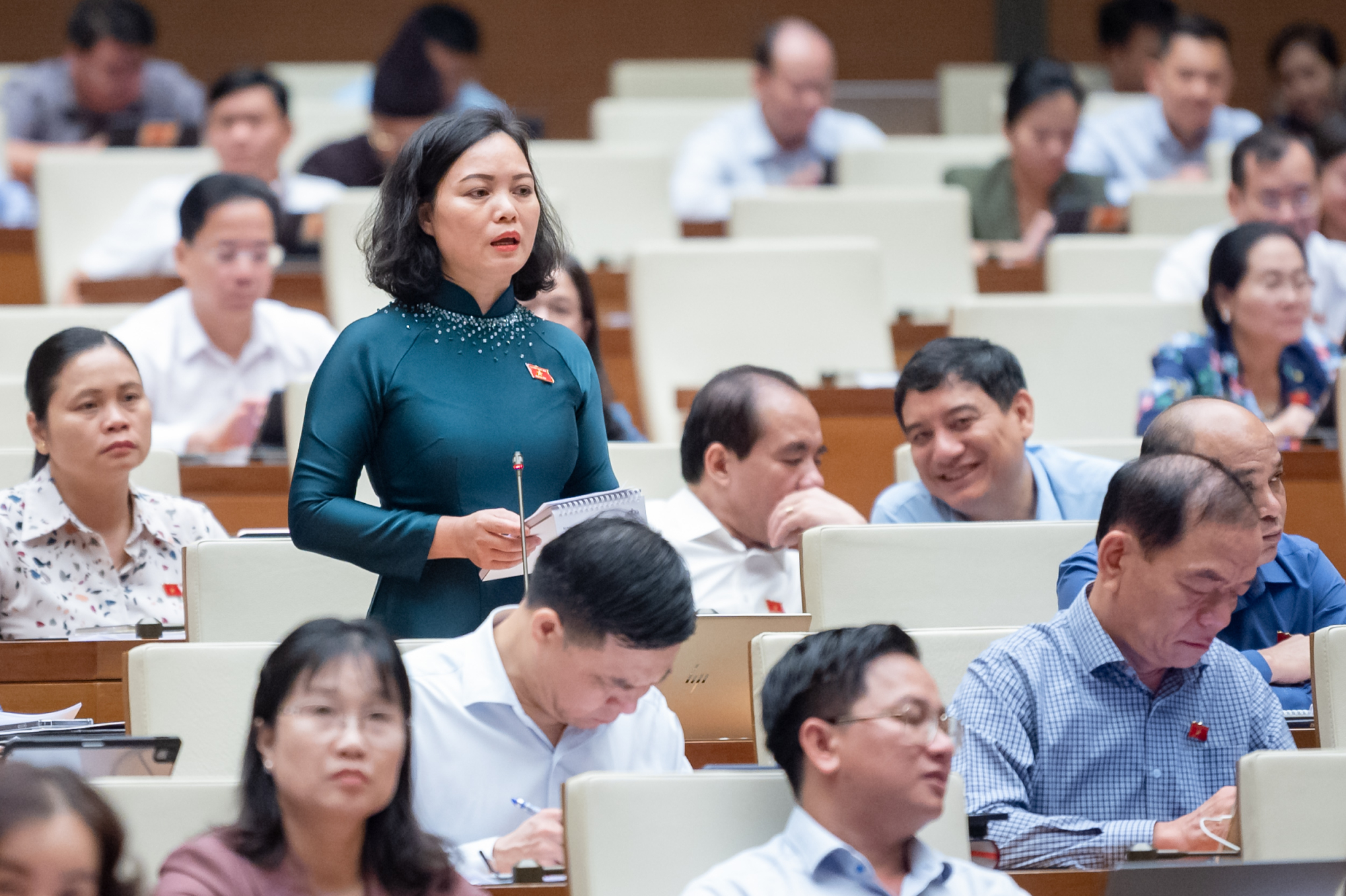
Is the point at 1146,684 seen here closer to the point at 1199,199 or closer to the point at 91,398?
the point at 91,398

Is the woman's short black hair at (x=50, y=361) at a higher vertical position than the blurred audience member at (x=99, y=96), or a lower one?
lower

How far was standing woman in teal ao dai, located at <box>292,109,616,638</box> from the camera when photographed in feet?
5.41

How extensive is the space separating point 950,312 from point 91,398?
59.7 inches

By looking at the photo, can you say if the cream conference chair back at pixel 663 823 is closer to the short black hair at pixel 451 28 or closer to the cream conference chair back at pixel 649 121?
the cream conference chair back at pixel 649 121

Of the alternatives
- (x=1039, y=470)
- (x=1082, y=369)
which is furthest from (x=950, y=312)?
(x=1039, y=470)

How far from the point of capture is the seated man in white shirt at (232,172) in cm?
364

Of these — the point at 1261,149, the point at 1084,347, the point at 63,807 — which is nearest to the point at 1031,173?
the point at 1261,149

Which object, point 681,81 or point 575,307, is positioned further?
point 681,81

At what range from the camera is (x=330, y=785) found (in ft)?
4.27

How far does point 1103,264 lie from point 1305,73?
2.06 metres

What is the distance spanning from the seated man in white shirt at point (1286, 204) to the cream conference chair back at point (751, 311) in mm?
637

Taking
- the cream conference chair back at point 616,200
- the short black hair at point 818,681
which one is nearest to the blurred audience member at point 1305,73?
the cream conference chair back at point 616,200

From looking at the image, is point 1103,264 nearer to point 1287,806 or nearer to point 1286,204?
point 1286,204

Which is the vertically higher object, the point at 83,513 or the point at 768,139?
the point at 768,139
